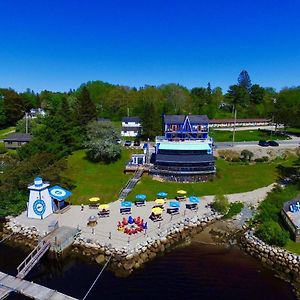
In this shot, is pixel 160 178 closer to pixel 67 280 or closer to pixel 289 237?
pixel 289 237

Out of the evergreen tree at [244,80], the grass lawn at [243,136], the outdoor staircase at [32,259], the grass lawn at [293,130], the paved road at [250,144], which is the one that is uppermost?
the evergreen tree at [244,80]

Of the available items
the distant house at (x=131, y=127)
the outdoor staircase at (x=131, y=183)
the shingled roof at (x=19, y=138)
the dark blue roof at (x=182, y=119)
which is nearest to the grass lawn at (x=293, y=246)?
the outdoor staircase at (x=131, y=183)

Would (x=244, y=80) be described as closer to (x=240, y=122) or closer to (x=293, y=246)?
(x=240, y=122)

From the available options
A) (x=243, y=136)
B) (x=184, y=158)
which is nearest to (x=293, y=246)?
(x=184, y=158)

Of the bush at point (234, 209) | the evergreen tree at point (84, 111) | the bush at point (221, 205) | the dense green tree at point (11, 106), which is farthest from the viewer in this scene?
the dense green tree at point (11, 106)

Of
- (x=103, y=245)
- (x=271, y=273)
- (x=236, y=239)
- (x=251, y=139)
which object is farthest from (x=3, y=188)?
(x=251, y=139)

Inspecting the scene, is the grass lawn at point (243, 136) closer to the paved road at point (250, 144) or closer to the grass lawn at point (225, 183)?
the paved road at point (250, 144)

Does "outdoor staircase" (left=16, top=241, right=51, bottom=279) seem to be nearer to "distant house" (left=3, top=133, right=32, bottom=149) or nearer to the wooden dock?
the wooden dock
